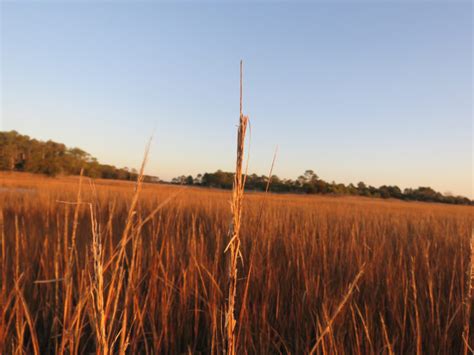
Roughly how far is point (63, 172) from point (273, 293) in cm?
3304

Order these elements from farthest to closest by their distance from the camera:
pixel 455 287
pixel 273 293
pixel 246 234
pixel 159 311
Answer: pixel 246 234 < pixel 455 287 < pixel 273 293 < pixel 159 311

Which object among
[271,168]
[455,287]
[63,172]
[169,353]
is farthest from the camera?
[63,172]

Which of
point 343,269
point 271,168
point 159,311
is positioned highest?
point 271,168

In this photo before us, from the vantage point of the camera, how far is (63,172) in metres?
29.7

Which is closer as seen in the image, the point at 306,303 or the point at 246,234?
the point at 306,303

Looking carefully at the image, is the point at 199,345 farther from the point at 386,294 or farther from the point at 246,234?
the point at 246,234

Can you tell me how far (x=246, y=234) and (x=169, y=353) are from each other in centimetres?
150

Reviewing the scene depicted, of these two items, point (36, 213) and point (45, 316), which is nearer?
point (45, 316)

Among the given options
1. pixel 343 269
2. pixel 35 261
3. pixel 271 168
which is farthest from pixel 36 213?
pixel 271 168

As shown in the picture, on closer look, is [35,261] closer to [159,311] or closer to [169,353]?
[159,311]

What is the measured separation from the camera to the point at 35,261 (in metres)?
2.18

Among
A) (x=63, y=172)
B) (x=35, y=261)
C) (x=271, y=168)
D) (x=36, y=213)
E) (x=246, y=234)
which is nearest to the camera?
(x=271, y=168)

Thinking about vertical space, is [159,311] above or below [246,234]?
below

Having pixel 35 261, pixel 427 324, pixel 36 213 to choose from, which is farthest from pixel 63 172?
pixel 427 324
